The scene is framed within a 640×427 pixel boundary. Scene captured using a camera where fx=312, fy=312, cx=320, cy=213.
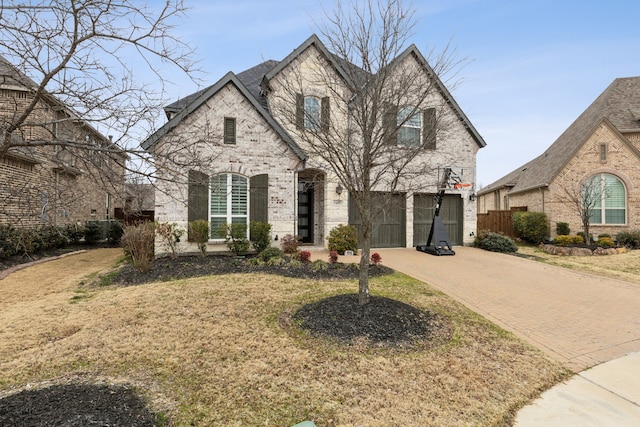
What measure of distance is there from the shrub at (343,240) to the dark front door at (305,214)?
8.71ft

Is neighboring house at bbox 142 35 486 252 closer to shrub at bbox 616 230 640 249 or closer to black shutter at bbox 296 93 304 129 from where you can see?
black shutter at bbox 296 93 304 129

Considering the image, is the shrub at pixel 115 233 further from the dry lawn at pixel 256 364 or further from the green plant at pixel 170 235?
the dry lawn at pixel 256 364

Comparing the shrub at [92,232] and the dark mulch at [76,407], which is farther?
the shrub at [92,232]

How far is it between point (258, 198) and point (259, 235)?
1.47 meters

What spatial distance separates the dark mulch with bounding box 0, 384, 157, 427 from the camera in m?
2.63

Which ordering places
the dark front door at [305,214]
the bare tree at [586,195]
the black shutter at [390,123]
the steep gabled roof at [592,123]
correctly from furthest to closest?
1. the steep gabled roof at [592,123]
2. the bare tree at [586,195]
3. the dark front door at [305,214]
4. the black shutter at [390,123]

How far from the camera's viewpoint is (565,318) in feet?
18.9

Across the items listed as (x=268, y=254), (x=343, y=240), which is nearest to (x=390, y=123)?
(x=268, y=254)

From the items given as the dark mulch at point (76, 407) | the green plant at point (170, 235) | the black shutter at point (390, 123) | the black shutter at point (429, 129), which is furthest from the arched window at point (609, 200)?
the dark mulch at point (76, 407)

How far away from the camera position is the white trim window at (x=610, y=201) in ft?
54.6

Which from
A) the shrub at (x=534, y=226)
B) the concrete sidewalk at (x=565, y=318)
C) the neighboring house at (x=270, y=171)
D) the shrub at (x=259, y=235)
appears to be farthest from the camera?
the shrub at (x=534, y=226)

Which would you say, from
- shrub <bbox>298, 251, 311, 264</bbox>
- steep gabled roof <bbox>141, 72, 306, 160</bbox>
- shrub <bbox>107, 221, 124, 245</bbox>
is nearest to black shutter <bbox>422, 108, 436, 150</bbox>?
steep gabled roof <bbox>141, 72, 306, 160</bbox>

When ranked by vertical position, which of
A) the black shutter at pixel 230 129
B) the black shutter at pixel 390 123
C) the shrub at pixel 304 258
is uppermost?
the black shutter at pixel 230 129

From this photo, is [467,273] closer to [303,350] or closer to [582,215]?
[303,350]
